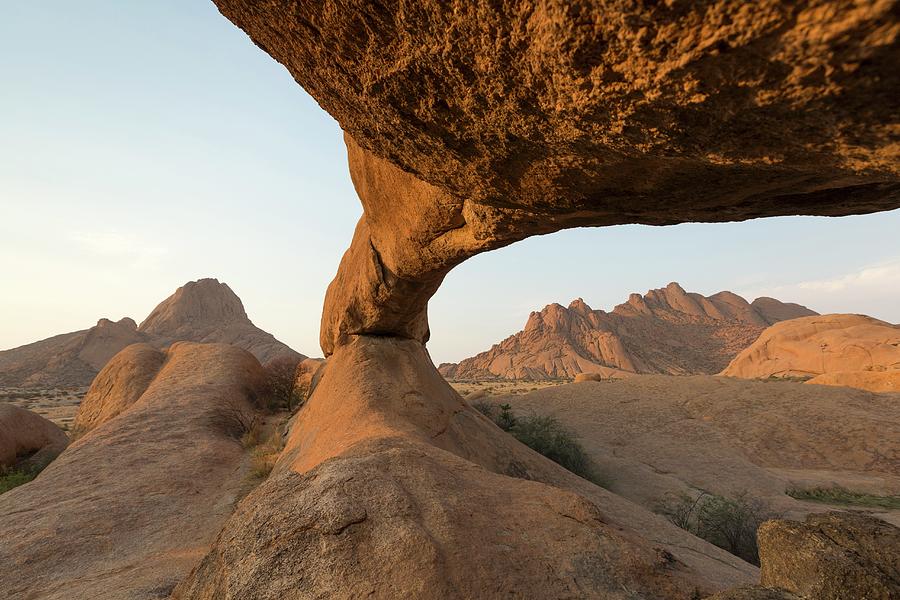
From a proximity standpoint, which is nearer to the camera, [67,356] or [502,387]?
[502,387]

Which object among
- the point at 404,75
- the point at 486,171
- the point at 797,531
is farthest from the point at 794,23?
the point at 797,531

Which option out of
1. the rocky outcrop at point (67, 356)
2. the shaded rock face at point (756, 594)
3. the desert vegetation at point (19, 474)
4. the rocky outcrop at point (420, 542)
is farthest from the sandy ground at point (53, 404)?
the shaded rock face at point (756, 594)

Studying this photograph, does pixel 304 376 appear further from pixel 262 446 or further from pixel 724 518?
pixel 724 518

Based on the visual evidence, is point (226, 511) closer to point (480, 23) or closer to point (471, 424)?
Answer: point (471, 424)

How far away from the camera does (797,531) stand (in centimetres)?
252

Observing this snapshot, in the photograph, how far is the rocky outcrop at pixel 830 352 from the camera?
64.4 ft

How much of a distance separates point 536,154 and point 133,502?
8173mm

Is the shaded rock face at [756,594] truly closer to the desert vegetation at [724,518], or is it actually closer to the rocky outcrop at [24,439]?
the desert vegetation at [724,518]

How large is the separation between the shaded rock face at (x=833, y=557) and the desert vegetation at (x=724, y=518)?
4.55 metres

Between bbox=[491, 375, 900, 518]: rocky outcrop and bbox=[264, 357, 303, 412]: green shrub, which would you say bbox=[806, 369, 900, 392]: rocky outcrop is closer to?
bbox=[491, 375, 900, 518]: rocky outcrop

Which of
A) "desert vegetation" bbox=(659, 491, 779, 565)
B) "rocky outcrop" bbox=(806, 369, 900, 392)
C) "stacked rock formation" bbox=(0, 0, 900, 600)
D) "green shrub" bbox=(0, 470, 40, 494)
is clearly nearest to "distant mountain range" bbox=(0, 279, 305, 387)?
"green shrub" bbox=(0, 470, 40, 494)

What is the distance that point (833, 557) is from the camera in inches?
89.1

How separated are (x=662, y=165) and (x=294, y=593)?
3.54 metres

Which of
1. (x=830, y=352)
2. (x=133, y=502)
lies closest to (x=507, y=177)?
(x=133, y=502)
